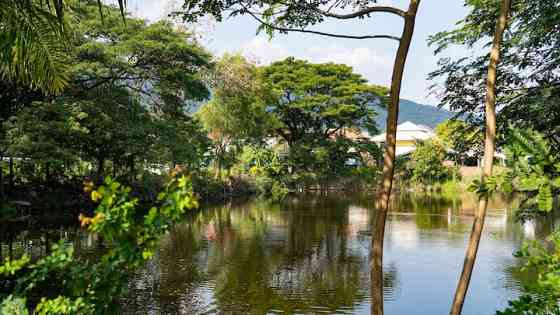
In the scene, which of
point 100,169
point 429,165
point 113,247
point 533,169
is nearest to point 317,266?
point 113,247

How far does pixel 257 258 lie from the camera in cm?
954

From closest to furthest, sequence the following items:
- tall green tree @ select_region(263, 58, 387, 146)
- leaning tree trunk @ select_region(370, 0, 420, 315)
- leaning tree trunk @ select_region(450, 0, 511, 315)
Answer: leaning tree trunk @ select_region(450, 0, 511, 315)
leaning tree trunk @ select_region(370, 0, 420, 315)
tall green tree @ select_region(263, 58, 387, 146)

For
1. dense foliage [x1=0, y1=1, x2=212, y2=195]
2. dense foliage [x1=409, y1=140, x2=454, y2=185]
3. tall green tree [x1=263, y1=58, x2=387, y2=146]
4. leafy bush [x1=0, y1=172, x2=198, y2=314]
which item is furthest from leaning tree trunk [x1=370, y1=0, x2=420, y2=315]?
dense foliage [x1=409, y1=140, x2=454, y2=185]

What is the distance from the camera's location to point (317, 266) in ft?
29.5

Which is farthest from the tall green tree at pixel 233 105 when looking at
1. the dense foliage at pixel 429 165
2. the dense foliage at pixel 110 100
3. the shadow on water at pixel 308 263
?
the dense foliage at pixel 429 165

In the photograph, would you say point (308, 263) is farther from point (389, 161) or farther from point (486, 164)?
point (486, 164)

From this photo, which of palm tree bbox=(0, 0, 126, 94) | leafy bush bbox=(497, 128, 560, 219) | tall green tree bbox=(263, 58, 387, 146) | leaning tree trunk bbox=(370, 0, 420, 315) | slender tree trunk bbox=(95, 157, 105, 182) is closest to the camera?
leafy bush bbox=(497, 128, 560, 219)

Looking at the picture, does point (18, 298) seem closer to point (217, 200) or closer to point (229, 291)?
point (229, 291)

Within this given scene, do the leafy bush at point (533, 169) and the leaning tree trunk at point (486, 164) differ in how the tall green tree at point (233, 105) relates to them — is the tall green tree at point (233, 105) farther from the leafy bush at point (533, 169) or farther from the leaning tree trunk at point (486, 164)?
the leafy bush at point (533, 169)

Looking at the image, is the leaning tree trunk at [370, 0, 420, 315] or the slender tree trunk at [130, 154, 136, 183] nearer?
the leaning tree trunk at [370, 0, 420, 315]

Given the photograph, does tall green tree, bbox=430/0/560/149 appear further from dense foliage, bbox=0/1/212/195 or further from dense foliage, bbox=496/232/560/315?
dense foliage, bbox=0/1/212/195

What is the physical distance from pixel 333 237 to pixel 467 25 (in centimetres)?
623

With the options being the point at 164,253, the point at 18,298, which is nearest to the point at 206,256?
the point at 164,253

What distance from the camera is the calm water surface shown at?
6.76 metres
